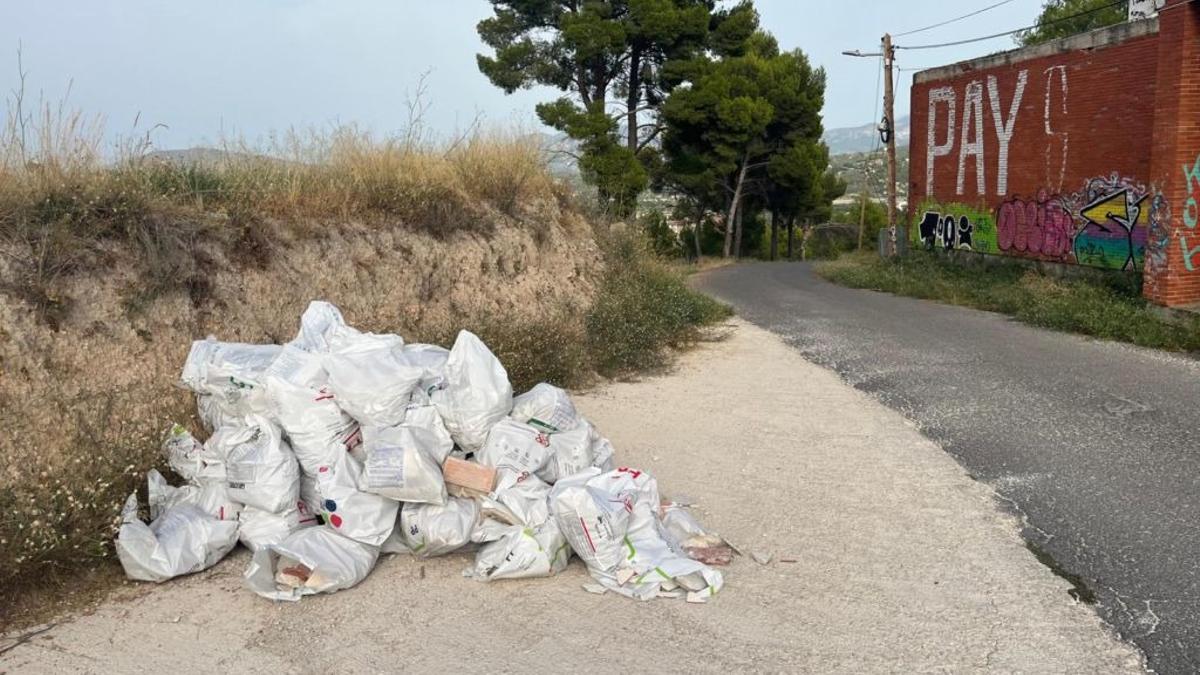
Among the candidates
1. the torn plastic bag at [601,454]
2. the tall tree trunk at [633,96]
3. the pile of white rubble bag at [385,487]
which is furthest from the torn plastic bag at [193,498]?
the tall tree trunk at [633,96]

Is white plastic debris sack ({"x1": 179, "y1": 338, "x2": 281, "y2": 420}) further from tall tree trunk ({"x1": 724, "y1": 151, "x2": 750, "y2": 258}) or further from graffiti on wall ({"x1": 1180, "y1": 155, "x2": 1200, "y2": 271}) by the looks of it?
tall tree trunk ({"x1": 724, "y1": 151, "x2": 750, "y2": 258})

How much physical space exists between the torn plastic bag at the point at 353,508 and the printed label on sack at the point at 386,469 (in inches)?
4.4

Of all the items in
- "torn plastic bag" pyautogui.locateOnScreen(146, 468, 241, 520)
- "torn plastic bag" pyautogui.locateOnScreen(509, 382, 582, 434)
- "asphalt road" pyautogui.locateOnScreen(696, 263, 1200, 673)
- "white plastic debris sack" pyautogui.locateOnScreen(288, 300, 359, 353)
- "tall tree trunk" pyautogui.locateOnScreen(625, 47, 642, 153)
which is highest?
"tall tree trunk" pyautogui.locateOnScreen(625, 47, 642, 153)

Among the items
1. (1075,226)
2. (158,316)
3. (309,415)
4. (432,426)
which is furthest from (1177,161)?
(158,316)

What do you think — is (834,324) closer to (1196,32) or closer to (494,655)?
(1196,32)

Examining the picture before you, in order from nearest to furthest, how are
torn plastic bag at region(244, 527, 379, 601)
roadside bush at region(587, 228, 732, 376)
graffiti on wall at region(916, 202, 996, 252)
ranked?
torn plastic bag at region(244, 527, 379, 601)
roadside bush at region(587, 228, 732, 376)
graffiti on wall at region(916, 202, 996, 252)

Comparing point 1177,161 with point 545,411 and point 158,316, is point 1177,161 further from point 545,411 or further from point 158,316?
point 158,316

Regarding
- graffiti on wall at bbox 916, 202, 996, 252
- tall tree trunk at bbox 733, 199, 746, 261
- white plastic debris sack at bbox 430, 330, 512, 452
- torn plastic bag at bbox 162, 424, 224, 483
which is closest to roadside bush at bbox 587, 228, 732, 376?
white plastic debris sack at bbox 430, 330, 512, 452

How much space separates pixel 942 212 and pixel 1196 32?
29.9 feet

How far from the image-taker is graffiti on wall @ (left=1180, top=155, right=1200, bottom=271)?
1156 centimetres

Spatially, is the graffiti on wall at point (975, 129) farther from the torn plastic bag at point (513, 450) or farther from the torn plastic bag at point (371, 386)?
the torn plastic bag at point (371, 386)

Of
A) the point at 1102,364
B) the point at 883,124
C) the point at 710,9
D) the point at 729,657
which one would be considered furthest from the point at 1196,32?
the point at 710,9

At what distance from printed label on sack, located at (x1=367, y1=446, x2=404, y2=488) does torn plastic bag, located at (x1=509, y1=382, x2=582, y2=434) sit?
87cm

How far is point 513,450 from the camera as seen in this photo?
4.80 m
